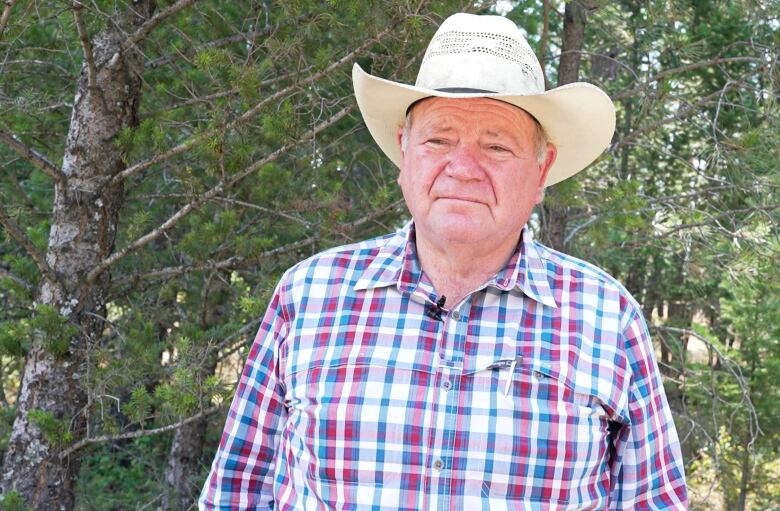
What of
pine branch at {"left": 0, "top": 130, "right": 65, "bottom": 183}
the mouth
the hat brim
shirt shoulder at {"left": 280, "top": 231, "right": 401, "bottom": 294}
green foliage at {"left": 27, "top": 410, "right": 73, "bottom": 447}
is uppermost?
pine branch at {"left": 0, "top": 130, "right": 65, "bottom": 183}

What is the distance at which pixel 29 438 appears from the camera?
152 inches

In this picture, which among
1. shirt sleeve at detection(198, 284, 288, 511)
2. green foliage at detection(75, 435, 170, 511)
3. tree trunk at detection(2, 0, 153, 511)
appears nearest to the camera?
shirt sleeve at detection(198, 284, 288, 511)

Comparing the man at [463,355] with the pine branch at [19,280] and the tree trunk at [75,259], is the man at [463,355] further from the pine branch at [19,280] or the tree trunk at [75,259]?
the pine branch at [19,280]

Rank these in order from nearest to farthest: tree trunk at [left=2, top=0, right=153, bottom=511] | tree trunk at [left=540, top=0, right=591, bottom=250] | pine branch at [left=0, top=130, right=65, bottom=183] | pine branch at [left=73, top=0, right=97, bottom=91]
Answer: pine branch at [left=73, top=0, right=97, bottom=91], pine branch at [left=0, top=130, right=65, bottom=183], tree trunk at [left=2, top=0, right=153, bottom=511], tree trunk at [left=540, top=0, right=591, bottom=250]

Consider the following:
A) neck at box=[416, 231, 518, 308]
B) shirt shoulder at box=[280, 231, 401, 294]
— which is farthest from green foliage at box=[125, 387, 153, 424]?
neck at box=[416, 231, 518, 308]

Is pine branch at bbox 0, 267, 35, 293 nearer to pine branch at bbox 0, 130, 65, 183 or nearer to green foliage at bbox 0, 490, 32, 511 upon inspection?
pine branch at bbox 0, 130, 65, 183

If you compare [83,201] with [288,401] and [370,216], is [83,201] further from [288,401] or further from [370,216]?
[288,401]

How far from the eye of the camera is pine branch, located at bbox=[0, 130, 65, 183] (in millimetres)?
3512

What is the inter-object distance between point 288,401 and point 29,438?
7.96 feet

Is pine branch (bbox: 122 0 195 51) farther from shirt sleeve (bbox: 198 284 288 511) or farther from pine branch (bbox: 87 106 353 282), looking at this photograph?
shirt sleeve (bbox: 198 284 288 511)

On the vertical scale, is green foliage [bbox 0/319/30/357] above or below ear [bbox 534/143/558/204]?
below

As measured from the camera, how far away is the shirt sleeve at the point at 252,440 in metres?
2.05

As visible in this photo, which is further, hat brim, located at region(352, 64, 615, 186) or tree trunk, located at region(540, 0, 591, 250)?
tree trunk, located at region(540, 0, 591, 250)

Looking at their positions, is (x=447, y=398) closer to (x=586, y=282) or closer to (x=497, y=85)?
(x=586, y=282)
